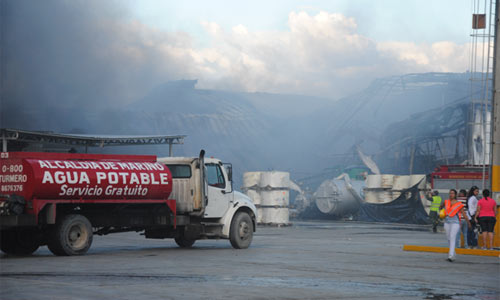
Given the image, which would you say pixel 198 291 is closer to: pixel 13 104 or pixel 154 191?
pixel 154 191

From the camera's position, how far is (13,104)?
2398 inches

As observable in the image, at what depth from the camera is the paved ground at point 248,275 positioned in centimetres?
1045

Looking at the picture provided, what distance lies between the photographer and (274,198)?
3922cm

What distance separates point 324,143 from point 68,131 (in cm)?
3659

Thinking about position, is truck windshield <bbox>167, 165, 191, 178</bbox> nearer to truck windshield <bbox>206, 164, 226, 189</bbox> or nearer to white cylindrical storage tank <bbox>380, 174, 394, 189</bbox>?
truck windshield <bbox>206, 164, 226, 189</bbox>

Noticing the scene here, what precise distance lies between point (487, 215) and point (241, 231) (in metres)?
7.01

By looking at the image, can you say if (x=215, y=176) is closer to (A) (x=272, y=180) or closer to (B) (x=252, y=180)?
(A) (x=272, y=180)

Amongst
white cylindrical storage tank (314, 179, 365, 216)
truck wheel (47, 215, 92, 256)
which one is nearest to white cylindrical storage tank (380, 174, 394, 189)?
white cylindrical storage tank (314, 179, 365, 216)

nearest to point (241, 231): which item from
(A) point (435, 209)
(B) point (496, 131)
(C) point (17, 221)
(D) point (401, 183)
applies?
(C) point (17, 221)

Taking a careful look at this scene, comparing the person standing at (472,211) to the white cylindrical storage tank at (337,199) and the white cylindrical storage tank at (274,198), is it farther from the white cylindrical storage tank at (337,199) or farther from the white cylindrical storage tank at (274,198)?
the white cylindrical storage tank at (337,199)

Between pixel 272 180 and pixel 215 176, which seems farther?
pixel 272 180

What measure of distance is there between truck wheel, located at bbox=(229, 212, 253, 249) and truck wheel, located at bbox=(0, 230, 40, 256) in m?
5.70

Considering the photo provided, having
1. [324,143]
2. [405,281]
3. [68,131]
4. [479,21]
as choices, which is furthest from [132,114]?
[405,281]

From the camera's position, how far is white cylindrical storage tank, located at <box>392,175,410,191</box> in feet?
147
